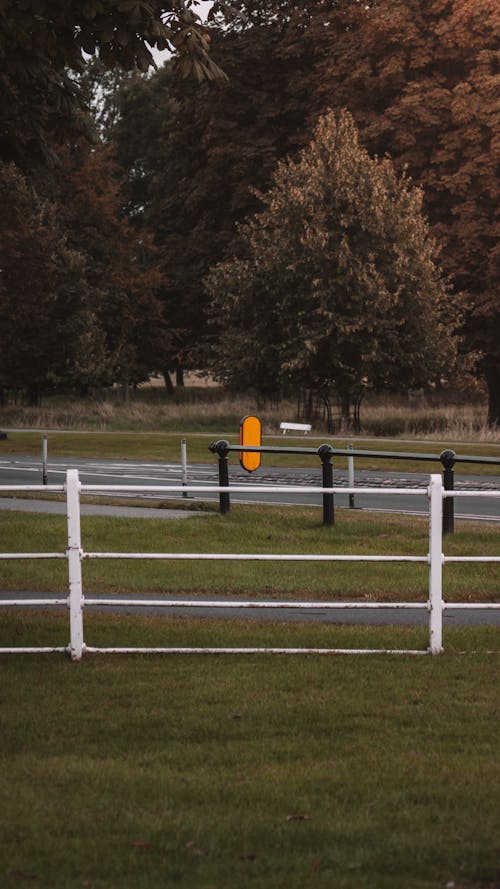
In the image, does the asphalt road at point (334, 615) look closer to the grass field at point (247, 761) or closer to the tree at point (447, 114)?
the grass field at point (247, 761)

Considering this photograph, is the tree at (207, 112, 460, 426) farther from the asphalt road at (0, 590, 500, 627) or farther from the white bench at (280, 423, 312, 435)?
the asphalt road at (0, 590, 500, 627)

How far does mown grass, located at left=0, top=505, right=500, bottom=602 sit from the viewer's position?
14000 mm

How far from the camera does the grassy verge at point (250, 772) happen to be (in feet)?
17.5

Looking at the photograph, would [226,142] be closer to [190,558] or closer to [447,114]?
[447,114]

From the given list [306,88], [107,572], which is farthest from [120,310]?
[107,572]

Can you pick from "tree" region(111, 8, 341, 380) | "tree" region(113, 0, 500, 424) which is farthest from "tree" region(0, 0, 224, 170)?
"tree" region(111, 8, 341, 380)

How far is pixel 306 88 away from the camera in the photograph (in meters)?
53.2

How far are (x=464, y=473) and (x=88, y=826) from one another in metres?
25.1

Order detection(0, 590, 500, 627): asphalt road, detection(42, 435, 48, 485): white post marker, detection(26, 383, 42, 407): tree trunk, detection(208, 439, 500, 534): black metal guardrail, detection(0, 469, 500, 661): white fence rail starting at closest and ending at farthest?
detection(0, 469, 500, 661): white fence rail < detection(0, 590, 500, 627): asphalt road < detection(208, 439, 500, 534): black metal guardrail < detection(42, 435, 48, 485): white post marker < detection(26, 383, 42, 407): tree trunk

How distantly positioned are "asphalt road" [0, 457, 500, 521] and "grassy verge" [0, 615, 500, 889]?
12854mm

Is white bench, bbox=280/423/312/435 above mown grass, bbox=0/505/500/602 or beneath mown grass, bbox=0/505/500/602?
above

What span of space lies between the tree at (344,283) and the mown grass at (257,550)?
806 inches

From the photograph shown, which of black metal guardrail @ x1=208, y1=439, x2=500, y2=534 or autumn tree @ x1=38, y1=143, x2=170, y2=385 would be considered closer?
black metal guardrail @ x1=208, y1=439, x2=500, y2=534

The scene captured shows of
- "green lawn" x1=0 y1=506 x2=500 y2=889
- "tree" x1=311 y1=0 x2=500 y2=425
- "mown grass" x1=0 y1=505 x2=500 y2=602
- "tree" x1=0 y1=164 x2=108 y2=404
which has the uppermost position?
"tree" x1=311 y1=0 x2=500 y2=425
